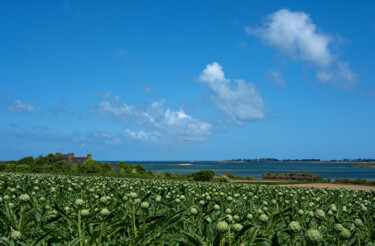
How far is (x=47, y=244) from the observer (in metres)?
2.81

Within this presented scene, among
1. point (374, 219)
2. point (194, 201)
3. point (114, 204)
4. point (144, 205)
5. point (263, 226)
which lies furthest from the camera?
point (194, 201)

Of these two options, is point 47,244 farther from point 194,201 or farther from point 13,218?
point 194,201

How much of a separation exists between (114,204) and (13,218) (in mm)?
1752

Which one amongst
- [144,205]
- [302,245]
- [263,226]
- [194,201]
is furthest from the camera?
[194,201]

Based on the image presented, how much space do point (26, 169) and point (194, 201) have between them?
30.2 metres

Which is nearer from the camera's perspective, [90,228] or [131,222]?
[90,228]

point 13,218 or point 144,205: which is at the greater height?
point 144,205

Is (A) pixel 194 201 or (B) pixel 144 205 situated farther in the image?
(A) pixel 194 201

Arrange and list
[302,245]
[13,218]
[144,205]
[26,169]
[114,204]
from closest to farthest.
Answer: [302,245]
[144,205]
[13,218]
[114,204]
[26,169]

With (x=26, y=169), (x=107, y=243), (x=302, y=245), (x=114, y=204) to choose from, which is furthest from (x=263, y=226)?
(x=26, y=169)

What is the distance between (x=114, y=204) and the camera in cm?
472

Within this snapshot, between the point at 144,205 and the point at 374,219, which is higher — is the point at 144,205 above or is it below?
above

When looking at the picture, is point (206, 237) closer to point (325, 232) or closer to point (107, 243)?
point (107, 243)

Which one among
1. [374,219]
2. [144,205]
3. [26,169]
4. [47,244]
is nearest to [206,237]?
[144,205]
